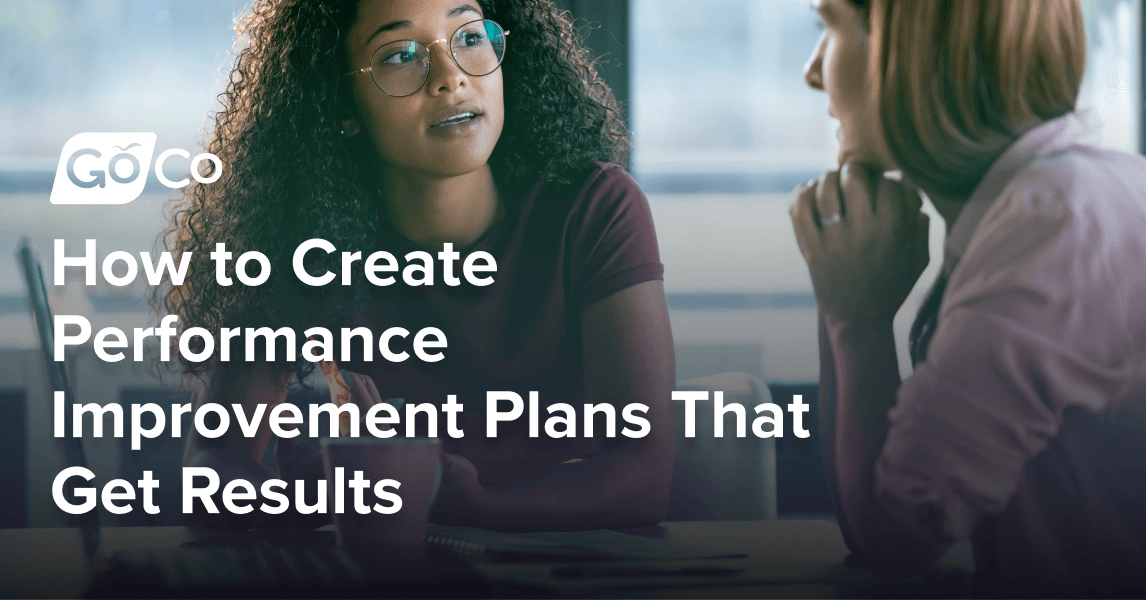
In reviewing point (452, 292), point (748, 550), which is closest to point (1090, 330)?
point (748, 550)

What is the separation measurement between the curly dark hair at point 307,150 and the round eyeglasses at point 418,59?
4 centimetres

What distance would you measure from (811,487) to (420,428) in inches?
17.3

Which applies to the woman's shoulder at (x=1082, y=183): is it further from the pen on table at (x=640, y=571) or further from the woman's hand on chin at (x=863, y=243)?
the pen on table at (x=640, y=571)

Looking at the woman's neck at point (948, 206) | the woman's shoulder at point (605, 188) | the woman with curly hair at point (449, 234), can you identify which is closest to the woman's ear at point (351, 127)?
the woman with curly hair at point (449, 234)

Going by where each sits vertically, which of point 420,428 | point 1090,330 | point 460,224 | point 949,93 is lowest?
point 420,428

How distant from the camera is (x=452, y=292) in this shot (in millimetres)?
937

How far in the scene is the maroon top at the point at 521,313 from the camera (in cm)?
91

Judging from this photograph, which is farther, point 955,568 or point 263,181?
point 263,181

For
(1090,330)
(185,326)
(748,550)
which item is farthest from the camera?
(185,326)

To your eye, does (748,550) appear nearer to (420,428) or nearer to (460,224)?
(420,428)

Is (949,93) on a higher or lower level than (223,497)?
higher

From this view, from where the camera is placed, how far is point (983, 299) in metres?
0.69

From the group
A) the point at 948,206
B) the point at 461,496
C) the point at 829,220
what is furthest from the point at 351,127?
the point at 948,206

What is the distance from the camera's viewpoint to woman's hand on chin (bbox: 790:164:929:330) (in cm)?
81
